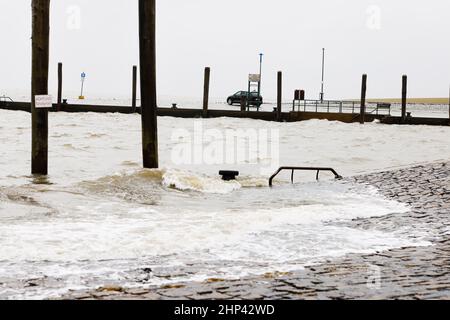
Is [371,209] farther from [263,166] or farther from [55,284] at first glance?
[263,166]

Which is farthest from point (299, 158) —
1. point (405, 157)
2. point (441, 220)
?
point (441, 220)

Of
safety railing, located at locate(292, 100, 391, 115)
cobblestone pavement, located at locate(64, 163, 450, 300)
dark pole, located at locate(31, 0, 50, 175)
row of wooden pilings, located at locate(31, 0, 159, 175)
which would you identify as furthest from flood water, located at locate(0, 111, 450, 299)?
safety railing, located at locate(292, 100, 391, 115)

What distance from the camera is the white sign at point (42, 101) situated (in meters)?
10.6

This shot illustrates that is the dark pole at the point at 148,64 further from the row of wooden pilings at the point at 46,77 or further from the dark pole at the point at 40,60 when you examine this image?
the dark pole at the point at 40,60

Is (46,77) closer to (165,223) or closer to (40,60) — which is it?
Result: (40,60)

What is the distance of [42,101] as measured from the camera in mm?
10617

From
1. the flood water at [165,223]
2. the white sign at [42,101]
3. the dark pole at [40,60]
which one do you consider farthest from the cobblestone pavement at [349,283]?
the dark pole at [40,60]

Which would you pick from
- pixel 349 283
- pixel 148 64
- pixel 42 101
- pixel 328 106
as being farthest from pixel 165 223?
pixel 328 106

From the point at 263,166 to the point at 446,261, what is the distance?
12.9 m

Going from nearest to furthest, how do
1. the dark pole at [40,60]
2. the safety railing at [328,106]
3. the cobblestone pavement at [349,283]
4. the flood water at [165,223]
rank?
the cobblestone pavement at [349,283], the flood water at [165,223], the dark pole at [40,60], the safety railing at [328,106]

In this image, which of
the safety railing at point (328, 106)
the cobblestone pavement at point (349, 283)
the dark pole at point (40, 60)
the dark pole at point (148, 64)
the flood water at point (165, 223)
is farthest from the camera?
the safety railing at point (328, 106)

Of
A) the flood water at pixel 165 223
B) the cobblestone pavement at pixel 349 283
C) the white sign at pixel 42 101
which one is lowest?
the flood water at pixel 165 223

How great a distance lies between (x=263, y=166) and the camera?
17.7 m

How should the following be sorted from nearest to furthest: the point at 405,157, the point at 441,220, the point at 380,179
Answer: the point at 441,220 < the point at 380,179 < the point at 405,157
